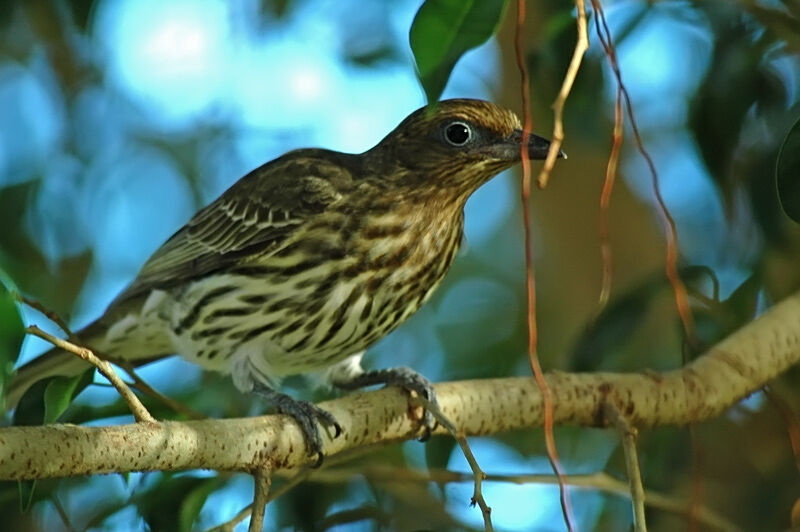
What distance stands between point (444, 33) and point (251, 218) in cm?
193

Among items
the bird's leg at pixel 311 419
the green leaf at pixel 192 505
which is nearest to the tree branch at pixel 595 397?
the bird's leg at pixel 311 419

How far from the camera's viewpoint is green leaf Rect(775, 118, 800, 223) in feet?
8.30

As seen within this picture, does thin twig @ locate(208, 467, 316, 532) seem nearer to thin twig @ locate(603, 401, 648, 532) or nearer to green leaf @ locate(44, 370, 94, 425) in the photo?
green leaf @ locate(44, 370, 94, 425)

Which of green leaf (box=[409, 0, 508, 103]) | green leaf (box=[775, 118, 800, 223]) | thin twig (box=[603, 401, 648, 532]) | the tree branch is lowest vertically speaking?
thin twig (box=[603, 401, 648, 532])

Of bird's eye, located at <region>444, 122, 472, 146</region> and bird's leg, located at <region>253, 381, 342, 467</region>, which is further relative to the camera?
bird's eye, located at <region>444, 122, 472, 146</region>

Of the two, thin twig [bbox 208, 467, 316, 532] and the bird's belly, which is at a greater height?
the bird's belly

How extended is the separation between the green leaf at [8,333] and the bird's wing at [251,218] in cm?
170

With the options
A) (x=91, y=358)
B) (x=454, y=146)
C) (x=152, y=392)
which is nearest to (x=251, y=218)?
(x=454, y=146)

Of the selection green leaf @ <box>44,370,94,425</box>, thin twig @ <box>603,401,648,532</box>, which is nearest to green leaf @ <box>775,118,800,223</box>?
thin twig @ <box>603,401,648,532</box>

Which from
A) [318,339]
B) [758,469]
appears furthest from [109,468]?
[758,469]

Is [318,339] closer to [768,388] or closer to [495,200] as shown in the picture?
[768,388]

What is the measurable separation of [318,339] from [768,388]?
56.9 inches

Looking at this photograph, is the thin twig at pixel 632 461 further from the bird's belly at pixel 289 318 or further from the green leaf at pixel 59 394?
the green leaf at pixel 59 394

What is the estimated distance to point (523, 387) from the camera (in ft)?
11.2
